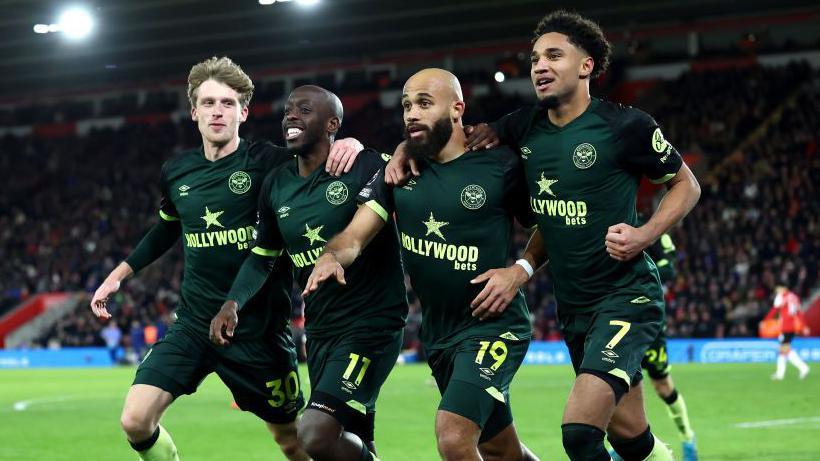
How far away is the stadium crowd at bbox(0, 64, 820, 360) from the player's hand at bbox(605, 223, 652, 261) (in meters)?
24.0

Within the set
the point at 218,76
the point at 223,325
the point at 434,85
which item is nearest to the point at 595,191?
the point at 434,85

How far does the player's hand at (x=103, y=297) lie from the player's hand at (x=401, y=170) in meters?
2.29

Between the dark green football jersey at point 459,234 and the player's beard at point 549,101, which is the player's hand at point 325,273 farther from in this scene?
the player's beard at point 549,101

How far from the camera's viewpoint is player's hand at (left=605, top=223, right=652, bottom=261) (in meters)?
5.97

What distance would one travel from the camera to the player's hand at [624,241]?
597cm

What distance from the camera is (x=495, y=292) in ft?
20.2

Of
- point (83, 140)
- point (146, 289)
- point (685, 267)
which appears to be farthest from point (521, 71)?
point (83, 140)

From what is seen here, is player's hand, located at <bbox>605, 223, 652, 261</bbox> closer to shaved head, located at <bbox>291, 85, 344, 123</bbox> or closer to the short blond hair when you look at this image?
shaved head, located at <bbox>291, 85, 344, 123</bbox>

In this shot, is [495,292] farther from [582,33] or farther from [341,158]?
[582,33]

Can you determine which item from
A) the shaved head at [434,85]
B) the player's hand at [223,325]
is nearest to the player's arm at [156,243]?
the player's hand at [223,325]

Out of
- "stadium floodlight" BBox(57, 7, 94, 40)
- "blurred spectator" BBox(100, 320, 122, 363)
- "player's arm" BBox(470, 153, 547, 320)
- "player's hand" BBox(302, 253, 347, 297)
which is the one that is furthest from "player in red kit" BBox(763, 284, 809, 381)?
"stadium floodlight" BBox(57, 7, 94, 40)

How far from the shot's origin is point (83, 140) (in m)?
48.7

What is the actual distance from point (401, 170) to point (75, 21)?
96.1 ft

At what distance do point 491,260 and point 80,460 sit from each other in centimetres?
646
